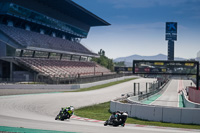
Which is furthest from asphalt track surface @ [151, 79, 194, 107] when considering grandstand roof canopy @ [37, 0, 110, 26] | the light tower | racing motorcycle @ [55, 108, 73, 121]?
the light tower

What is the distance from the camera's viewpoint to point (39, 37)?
2408 inches

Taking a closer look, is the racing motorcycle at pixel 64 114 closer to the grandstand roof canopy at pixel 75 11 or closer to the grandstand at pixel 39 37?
the grandstand at pixel 39 37

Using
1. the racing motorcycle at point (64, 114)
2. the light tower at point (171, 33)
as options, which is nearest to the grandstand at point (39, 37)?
the racing motorcycle at point (64, 114)

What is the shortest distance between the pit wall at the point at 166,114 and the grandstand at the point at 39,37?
27.3 metres

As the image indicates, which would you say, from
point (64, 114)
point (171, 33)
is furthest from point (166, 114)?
point (171, 33)

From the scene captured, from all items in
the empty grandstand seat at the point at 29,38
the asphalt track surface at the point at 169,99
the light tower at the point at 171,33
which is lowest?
the asphalt track surface at the point at 169,99

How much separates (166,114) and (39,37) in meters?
49.0

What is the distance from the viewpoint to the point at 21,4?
5319 centimetres

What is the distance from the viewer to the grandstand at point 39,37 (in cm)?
4744

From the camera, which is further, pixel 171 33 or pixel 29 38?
pixel 171 33

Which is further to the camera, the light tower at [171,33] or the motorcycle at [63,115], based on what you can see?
the light tower at [171,33]

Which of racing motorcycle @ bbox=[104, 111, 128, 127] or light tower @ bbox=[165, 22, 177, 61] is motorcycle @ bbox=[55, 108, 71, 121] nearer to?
racing motorcycle @ bbox=[104, 111, 128, 127]

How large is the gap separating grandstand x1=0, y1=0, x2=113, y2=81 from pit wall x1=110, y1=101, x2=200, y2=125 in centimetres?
2732

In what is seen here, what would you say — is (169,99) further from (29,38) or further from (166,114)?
(29,38)
